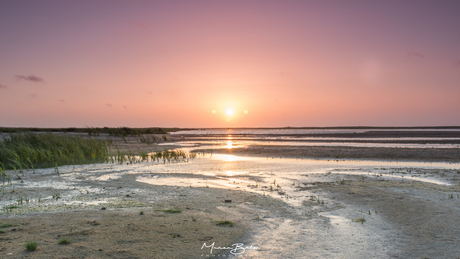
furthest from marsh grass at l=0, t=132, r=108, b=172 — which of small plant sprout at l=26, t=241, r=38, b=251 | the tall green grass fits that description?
small plant sprout at l=26, t=241, r=38, b=251

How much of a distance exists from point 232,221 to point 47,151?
16527 millimetres

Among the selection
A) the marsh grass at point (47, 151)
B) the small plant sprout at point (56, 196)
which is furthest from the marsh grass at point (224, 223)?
the marsh grass at point (47, 151)

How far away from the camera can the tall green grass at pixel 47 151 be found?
708 inches

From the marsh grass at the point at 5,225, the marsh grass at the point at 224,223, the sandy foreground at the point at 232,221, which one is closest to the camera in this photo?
the sandy foreground at the point at 232,221

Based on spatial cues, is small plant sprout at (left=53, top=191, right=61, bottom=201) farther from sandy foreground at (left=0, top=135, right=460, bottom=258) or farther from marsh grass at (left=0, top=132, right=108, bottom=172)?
marsh grass at (left=0, top=132, right=108, bottom=172)

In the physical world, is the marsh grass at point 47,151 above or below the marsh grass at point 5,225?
above

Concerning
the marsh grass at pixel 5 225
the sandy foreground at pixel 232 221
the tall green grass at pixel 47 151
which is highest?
the tall green grass at pixel 47 151

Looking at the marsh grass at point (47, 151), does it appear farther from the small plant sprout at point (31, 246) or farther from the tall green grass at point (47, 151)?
the small plant sprout at point (31, 246)

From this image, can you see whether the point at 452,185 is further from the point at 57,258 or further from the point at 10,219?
the point at 10,219

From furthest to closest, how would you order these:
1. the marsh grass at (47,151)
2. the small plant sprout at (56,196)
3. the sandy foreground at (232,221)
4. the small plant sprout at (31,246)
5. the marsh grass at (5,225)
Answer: the marsh grass at (47,151)
the small plant sprout at (56,196)
the marsh grass at (5,225)
the sandy foreground at (232,221)
the small plant sprout at (31,246)

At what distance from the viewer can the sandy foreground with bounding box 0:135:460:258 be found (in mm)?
5840

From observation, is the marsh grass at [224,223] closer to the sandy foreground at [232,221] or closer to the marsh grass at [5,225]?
the sandy foreground at [232,221]

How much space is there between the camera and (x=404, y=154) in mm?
25672

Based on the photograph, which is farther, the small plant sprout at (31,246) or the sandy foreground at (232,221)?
the sandy foreground at (232,221)
